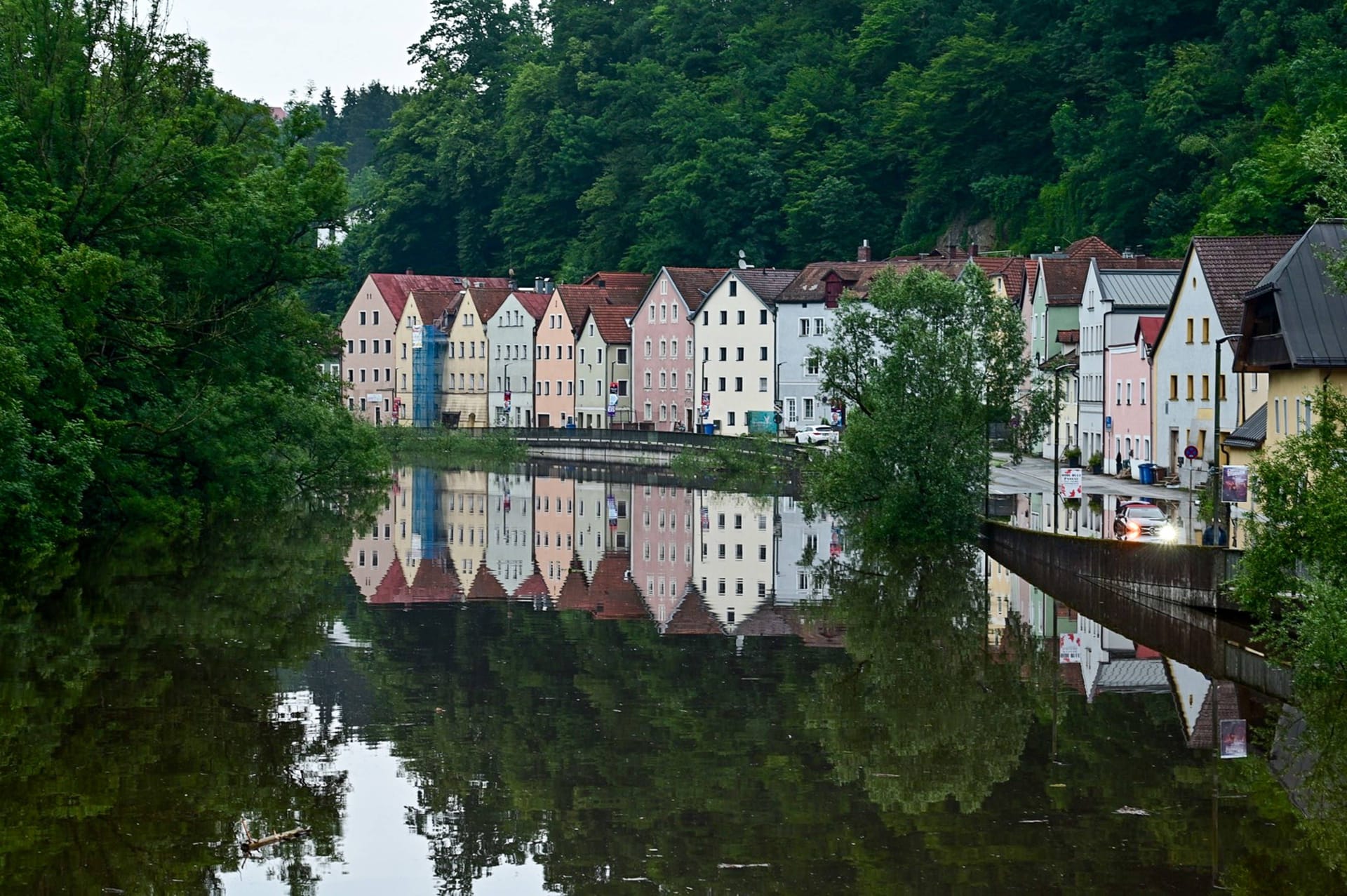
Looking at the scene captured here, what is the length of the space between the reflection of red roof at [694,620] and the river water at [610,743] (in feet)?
0.52

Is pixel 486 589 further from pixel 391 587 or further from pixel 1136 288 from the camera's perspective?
pixel 1136 288

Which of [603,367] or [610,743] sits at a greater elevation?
[603,367]

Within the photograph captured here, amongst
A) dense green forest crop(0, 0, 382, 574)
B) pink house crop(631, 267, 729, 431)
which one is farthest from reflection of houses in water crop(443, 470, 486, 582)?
pink house crop(631, 267, 729, 431)

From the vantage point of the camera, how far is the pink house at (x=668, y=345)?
11156 cm

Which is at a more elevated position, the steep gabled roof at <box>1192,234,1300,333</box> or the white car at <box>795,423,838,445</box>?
the steep gabled roof at <box>1192,234,1300,333</box>

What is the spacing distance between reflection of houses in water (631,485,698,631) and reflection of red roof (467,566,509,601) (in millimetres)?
3000

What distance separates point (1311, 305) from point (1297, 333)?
80cm

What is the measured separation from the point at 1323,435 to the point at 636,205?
107215 mm

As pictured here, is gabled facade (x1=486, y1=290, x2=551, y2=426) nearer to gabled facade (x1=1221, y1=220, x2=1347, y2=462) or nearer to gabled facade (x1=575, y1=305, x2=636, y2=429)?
gabled facade (x1=575, y1=305, x2=636, y2=429)

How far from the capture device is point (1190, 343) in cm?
5934

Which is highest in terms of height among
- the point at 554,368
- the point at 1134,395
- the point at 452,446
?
the point at 554,368

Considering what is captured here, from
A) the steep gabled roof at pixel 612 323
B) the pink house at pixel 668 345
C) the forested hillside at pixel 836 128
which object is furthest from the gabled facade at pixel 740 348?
the forested hillside at pixel 836 128

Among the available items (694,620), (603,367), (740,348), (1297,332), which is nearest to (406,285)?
(603,367)

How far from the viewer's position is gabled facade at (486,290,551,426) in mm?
123562
